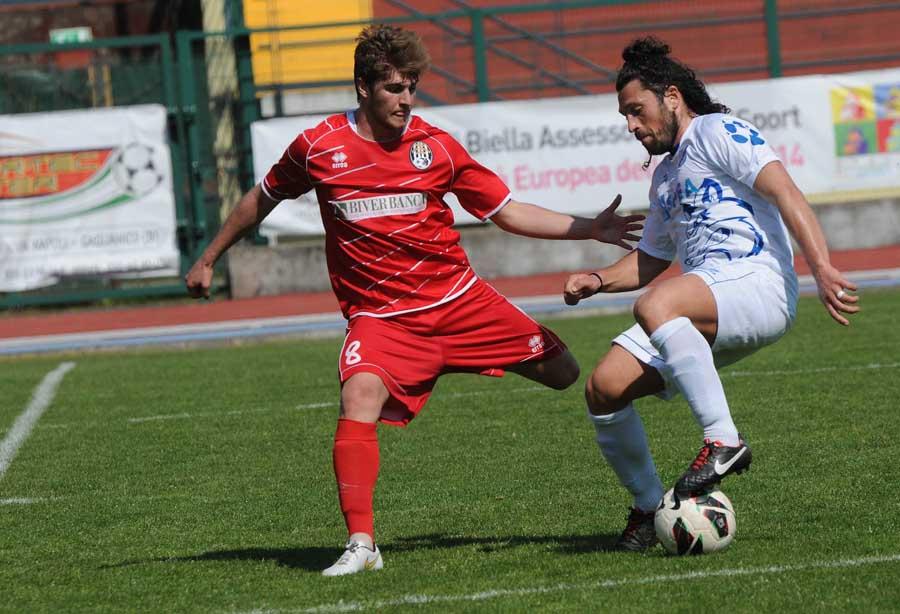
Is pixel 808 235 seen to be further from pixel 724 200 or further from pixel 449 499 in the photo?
pixel 449 499

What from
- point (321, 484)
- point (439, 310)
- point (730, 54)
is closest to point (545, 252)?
point (730, 54)

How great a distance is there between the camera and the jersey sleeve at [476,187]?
5848 millimetres

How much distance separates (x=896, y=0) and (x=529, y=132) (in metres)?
5.41

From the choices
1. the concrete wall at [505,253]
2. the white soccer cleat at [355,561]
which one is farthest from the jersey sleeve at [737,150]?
the concrete wall at [505,253]

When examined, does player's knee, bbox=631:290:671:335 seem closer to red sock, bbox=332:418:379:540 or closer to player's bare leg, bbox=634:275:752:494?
player's bare leg, bbox=634:275:752:494

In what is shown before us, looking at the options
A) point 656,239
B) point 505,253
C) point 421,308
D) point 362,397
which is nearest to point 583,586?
point 362,397

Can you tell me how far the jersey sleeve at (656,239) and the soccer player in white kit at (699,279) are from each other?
0.4 inches

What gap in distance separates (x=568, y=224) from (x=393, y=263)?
2.56 feet

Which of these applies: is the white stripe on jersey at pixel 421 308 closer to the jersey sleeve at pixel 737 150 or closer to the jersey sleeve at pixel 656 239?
the jersey sleeve at pixel 656 239

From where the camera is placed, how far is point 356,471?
5344 millimetres

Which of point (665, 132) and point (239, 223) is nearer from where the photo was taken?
point (665, 132)

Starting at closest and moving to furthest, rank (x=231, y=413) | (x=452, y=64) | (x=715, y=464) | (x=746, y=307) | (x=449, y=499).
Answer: (x=715, y=464)
(x=746, y=307)
(x=449, y=499)
(x=231, y=413)
(x=452, y=64)

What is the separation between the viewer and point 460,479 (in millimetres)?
7078

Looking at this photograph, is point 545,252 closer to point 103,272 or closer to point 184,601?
point 103,272
